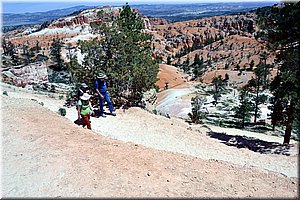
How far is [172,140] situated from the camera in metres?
13.8

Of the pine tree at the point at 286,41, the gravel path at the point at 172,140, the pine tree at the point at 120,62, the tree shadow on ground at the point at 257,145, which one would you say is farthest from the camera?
the pine tree at the point at 120,62

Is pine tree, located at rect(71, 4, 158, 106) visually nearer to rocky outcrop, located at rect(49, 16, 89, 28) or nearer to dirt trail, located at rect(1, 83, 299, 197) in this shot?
dirt trail, located at rect(1, 83, 299, 197)

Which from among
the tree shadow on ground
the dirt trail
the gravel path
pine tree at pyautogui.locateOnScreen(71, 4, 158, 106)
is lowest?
the tree shadow on ground

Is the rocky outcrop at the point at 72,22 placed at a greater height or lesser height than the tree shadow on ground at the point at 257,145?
greater

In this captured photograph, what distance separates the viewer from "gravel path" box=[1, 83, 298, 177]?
40.2 feet

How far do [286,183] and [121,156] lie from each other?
4.55 metres

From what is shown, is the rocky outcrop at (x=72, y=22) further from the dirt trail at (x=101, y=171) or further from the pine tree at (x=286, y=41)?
the dirt trail at (x=101, y=171)

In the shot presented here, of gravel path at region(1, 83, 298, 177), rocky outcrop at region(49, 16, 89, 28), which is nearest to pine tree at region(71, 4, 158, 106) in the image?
gravel path at region(1, 83, 298, 177)

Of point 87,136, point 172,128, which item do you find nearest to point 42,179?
point 87,136

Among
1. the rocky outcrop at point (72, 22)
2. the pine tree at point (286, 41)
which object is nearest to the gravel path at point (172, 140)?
the pine tree at point (286, 41)

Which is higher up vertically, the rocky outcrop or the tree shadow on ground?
the rocky outcrop

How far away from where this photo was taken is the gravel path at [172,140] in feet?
40.2

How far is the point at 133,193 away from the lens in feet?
21.9

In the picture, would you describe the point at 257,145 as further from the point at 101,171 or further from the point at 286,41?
the point at 101,171
